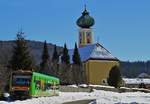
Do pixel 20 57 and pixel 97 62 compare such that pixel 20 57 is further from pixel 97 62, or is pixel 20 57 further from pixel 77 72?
pixel 97 62

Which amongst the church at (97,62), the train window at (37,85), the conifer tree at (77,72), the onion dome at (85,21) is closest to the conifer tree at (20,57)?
the train window at (37,85)

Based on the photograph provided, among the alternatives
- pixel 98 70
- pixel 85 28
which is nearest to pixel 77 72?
pixel 98 70

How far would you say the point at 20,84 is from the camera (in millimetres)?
43656

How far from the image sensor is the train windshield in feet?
143

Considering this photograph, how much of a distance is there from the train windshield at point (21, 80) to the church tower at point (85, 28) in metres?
Answer: 80.5

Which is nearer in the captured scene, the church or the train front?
the train front

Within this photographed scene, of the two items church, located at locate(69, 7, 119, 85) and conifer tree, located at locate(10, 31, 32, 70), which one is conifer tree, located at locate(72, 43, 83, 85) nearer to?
church, located at locate(69, 7, 119, 85)

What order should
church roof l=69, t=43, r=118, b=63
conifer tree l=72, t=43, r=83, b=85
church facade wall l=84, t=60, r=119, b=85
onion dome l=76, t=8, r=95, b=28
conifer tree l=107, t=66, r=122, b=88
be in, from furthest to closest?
onion dome l=76, t=8, r=95, b=28 < church roof l=69, t=43, r=118, b=63 < church facade wall l=84, t=60, r=119, b=85 < conifer tree l=72, t=43, r=83, b=85 < conifer tree l=107, t=66, r=122, b=88

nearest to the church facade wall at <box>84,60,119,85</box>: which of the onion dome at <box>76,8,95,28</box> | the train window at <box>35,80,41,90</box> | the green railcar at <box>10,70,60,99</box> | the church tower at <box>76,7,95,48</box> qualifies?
the church tower at <box>76,7,95,48</box>

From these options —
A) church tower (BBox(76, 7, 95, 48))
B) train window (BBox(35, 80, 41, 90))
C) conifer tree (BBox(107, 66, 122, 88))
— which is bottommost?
train window (BBox(35, 80, 41, 90))

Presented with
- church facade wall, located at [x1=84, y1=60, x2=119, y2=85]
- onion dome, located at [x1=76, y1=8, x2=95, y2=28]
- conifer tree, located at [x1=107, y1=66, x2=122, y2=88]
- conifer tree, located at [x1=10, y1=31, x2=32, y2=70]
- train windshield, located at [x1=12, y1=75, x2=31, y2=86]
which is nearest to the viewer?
train windshield, located at [x1=12, y1=75, x2=31, y2=86]

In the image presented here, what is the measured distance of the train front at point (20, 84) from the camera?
43375 millimetres

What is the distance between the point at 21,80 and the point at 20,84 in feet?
1.28

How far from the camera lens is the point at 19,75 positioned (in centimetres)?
4391
